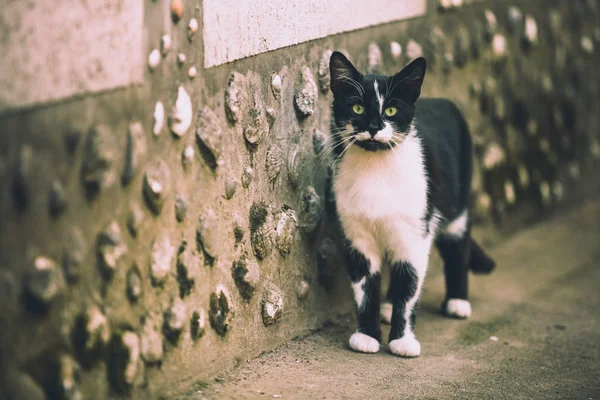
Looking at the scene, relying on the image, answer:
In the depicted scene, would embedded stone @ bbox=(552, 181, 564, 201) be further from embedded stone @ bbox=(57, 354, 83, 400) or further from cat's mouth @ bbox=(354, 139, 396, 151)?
embedded stone @ bbox=(57, 354, 83, 400)

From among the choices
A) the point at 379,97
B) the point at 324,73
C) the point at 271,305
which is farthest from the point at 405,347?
the point at 324,73

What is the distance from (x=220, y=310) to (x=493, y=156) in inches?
108

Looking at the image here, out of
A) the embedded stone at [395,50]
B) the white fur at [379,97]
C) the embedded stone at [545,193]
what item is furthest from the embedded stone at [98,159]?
the embedded stone at [545,193]

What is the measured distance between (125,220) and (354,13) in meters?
1.87

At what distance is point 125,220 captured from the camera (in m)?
2.70

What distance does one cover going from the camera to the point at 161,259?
285 cm

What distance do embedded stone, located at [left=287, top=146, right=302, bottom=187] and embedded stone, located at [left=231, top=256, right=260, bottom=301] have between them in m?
0.48

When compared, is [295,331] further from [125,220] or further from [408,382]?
[125,220]

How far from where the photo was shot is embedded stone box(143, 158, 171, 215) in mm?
2775

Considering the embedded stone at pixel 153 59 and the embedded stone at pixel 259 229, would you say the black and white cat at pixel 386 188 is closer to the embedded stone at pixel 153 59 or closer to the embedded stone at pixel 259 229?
the embedded stone at pixel 259 229

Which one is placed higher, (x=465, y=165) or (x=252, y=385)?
(x=465, y=165)

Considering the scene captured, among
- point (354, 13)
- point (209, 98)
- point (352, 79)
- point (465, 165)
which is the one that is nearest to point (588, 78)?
point (465, 165)

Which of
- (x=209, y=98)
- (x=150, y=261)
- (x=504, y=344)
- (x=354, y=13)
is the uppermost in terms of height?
(x=354, y=13)

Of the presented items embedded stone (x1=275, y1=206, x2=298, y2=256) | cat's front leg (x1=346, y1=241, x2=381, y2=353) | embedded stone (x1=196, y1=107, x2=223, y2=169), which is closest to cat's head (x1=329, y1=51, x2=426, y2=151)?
embedded stone (x1=275, y1=206, x2=298, y2=256)
